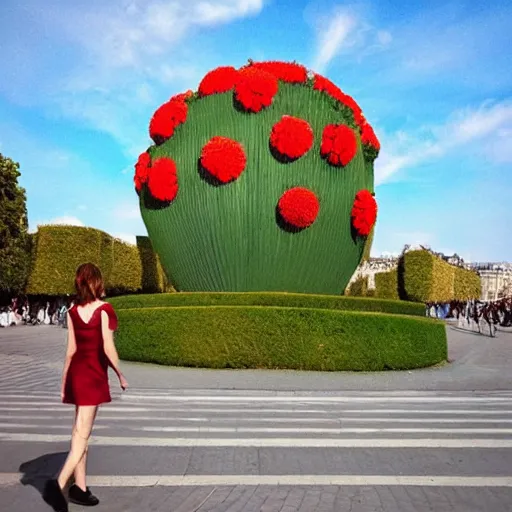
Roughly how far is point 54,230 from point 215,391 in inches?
1132

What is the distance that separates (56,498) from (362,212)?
14509 millimetres

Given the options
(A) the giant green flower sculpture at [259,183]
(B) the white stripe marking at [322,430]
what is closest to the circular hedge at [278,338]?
(A) the giant green flower sculpture at [259,183]

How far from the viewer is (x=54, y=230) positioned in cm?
3797

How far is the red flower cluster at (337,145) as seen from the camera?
704 inches

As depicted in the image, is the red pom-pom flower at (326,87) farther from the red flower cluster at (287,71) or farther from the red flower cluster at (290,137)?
the red flower cluster at (290,137)

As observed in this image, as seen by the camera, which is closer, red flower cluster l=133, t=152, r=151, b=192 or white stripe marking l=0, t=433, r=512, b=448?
white stripe marking l=0, t=433, r=512, b=448

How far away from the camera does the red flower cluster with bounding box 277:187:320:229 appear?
679 inches

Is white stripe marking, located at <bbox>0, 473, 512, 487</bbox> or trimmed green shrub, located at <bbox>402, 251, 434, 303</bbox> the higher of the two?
trimmed green shrub, located at <bbox>402, 251, 434, 303</bbox>

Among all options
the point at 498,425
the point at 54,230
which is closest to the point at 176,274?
the point at 498,425

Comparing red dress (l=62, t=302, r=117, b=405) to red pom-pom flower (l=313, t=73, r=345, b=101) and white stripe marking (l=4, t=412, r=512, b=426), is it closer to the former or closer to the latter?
white stripe marking (l=4, t=412, r=512, b=426)

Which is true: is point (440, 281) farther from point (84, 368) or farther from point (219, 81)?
point (84, 368)

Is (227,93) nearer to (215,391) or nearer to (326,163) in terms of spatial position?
(326,163)

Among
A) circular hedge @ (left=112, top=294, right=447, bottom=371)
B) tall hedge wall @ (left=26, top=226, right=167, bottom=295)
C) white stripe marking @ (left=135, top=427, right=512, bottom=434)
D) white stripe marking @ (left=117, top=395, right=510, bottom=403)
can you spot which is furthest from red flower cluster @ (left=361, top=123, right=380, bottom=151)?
tall hedge wall @ (left=26, top=226, right=167, bottom=295)

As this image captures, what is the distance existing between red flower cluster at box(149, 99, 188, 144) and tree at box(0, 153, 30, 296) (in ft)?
73.2
